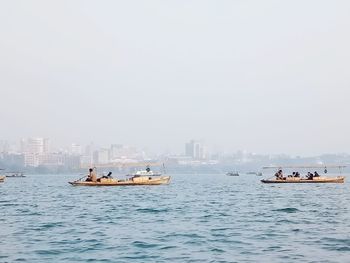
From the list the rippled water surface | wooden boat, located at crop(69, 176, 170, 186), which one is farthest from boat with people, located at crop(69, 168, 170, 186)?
the rippled water surface

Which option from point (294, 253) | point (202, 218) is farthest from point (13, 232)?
point (294, 253)

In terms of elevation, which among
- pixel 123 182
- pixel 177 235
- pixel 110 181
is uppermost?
pixel 110 181

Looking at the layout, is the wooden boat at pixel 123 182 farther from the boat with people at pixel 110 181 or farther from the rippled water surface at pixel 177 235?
the rippled water surface at pixel 177 235

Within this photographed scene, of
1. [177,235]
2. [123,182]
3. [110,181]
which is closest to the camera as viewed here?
[177,235]

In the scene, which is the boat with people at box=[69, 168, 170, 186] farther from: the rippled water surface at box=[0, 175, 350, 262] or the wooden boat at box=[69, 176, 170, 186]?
the rippled water surface at box=[0, 175, 350, 262]

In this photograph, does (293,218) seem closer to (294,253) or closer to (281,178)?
(294,253)

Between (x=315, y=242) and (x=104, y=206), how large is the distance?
81.9ft

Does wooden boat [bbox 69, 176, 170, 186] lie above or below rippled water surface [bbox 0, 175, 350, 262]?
above

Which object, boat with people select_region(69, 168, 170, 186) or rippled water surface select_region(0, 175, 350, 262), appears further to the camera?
boat with people select_region(69, 168, 170, 186)

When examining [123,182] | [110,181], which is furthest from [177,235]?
[123,182]

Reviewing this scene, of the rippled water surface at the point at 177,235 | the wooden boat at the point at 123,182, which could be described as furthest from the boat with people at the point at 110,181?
the rippled water surface at the point at 177,235

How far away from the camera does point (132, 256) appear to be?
69.1 feet

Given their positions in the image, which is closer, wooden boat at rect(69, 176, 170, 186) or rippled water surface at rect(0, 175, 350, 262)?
rippled water surface at rect(0, 175, 350, 262)

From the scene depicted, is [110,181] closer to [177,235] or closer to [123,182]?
[123,182]
